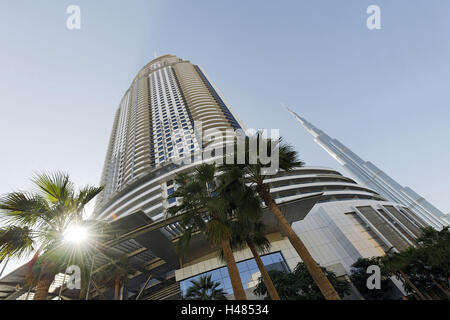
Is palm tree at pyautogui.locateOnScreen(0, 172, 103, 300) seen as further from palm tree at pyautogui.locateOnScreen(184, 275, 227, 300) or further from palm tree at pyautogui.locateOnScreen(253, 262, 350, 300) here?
palm tree at pyautogui.locateOnScreen(253, 262, 350, 300)

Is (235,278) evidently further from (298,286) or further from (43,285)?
(298,286)

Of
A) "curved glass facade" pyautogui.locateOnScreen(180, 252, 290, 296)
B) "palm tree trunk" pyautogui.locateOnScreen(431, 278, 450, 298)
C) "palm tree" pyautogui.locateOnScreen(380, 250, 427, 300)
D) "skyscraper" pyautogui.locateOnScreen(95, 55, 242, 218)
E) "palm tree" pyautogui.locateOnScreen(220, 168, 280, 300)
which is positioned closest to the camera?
"palm tree" pyautogui.locateOnScreen(220, 168, 280, 300)

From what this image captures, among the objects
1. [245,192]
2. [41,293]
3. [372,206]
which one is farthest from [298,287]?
[372,206]

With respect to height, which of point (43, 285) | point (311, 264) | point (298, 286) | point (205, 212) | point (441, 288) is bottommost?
point (441, 288)

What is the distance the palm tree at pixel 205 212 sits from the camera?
31.2 feet

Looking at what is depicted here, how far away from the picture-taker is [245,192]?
1062 cm

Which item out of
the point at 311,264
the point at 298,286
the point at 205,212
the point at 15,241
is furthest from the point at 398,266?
the point at 15,241

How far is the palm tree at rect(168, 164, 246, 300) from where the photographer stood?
31.2 ft

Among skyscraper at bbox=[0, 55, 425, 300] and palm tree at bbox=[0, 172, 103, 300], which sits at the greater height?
skyscraper at bbox=[0, 55, 425, 300]

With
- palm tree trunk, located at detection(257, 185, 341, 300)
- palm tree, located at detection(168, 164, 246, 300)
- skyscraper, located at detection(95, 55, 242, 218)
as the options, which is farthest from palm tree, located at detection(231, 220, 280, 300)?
skyscraper, located at detection(95, 55, 242, 218)

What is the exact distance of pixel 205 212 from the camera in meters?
11.6

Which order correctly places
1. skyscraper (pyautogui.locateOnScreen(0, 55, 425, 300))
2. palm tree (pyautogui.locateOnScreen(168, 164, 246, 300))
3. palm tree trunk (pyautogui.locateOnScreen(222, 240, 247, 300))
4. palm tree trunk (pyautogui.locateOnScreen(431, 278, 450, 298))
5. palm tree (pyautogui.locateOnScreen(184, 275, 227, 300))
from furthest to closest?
skyscraper (pyautogui.locateOnScreen(0, 55, 425, 300)) < palm tree trunk (pyautogui.locateOnScreen(431, 278, 450, 298)) < palm tree (pyautogui.locateOnScreen(184, 275, 227, 300)) < palm tree (pyautogui.locateOnScreen(168, 164, 246, 300)) < palm tree trunk (pyautogui.locateOnScreen(222, 240, 247, 300))

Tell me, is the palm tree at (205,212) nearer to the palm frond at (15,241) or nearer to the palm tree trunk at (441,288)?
the palm frond at (15,241)

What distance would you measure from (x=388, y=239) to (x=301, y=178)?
624 inches
